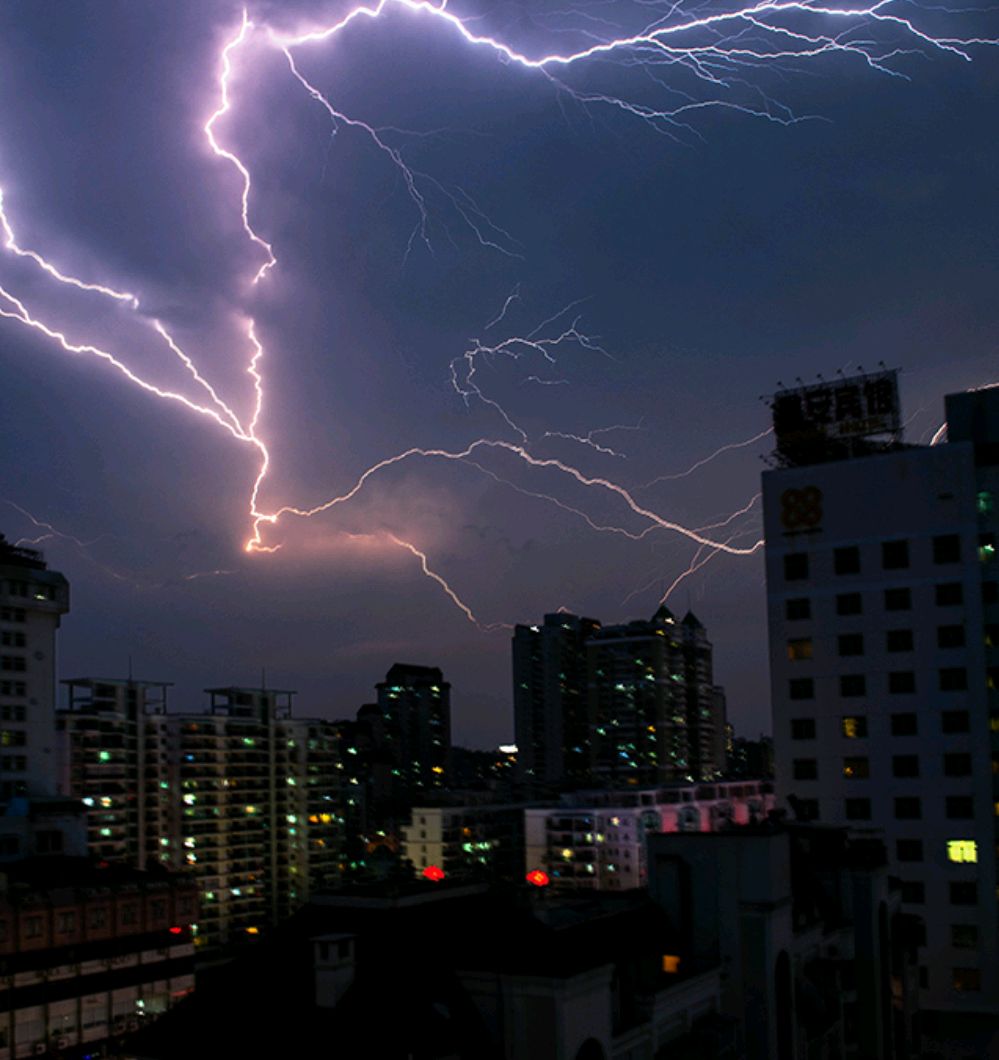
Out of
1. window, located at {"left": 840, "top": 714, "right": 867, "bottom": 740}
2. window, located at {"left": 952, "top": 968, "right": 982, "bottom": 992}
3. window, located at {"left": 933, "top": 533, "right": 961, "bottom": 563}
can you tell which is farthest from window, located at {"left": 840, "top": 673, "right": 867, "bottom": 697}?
window, located at {"left": 952, "top": 968, "right": 982, "bottom": 992}

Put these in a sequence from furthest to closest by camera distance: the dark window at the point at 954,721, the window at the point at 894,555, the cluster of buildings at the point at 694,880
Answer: the window at the point at 894,555 < the dark window at the point at 954,721 < the cluster of buildings at the point at 694,880

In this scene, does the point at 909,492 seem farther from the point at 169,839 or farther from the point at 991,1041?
the point at 169,839

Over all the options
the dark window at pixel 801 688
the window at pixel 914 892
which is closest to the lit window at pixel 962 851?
the window at pixel 914 892

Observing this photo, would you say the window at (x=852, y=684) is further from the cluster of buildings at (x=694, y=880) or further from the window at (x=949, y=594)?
the window at (x=949, y=594)

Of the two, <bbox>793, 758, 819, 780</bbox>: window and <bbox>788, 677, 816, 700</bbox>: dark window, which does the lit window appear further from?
<bbox>788, 677, 816, 700</bbox>: dark window

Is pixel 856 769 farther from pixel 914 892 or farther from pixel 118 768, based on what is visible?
pixel 118 768
